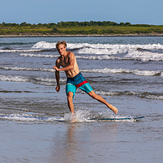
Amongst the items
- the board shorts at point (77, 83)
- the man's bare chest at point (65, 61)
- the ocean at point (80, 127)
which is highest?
the man's bare chest at point (65, 61)

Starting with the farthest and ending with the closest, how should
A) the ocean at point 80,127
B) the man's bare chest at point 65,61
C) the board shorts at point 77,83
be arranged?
the board shorts at point 77,83
the man's bare chest at point 65,61
the ocean at point 80,127

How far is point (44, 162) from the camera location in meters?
4.91

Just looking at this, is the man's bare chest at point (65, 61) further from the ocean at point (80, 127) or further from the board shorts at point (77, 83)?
the ocean at point (80, 127)

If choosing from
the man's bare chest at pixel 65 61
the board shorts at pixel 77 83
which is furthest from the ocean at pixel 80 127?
the man's bare chest at pixel 65 61

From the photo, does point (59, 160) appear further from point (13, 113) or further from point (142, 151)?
point (13, 113)

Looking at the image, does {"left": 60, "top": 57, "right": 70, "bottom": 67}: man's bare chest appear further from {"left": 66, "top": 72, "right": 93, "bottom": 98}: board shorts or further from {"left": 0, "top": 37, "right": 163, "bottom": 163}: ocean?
{"left": 0, "top": 37, "right": 163, "bottom": 163}: ocean

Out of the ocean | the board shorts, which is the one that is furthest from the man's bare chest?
the ocean

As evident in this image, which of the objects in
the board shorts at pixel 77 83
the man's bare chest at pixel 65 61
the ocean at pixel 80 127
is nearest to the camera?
the ocean at pixel 80 127

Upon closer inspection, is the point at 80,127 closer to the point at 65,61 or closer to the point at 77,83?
the point at 77,83

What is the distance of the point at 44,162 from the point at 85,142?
4.02 ft

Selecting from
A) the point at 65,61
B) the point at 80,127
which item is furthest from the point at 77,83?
the point at 80,127

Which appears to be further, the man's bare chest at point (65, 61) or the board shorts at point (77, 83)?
the board shorts at point (77, 83)

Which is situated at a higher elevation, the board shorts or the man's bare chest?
the man's bare chest

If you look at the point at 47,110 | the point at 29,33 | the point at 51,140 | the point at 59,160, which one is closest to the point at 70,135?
the point at 51,140
